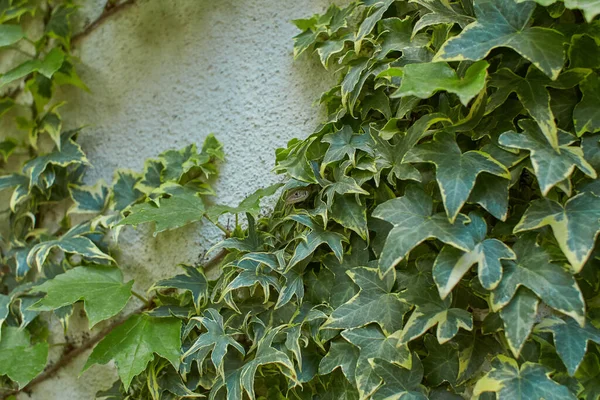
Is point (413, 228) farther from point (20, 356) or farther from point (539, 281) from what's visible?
point (20, 356)

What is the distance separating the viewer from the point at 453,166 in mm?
768

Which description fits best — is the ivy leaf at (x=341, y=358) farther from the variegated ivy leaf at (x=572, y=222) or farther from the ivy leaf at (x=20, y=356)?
the ivy leaf at (x=20, y=356)

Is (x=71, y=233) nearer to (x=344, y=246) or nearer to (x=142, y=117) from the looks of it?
(x=142, y=117)

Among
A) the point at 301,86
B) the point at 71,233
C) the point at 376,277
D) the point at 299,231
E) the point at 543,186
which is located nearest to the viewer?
the point at 543,186

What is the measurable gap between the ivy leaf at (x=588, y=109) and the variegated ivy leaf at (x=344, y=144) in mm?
330

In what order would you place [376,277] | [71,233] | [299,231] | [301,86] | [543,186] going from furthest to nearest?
[71,233]
[301,86]
[299,231]
[376,277]
[543,186]

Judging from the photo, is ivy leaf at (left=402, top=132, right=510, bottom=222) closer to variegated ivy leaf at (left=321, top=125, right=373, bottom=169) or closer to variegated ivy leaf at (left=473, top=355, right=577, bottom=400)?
variegated ivy leaf at (left=321, top=125, right=373, bottom=169)

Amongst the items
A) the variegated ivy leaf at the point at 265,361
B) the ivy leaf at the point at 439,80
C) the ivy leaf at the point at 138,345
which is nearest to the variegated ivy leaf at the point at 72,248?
the ivy leaf at the point at 138,345

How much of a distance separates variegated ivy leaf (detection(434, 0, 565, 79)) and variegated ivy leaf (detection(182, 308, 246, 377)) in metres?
0.60

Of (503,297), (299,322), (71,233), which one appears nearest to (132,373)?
(299,322)

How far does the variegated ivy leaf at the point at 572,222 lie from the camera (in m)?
0.68

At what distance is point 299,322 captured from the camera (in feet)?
3.00

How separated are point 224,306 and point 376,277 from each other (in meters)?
0.34

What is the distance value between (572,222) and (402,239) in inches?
9.2
